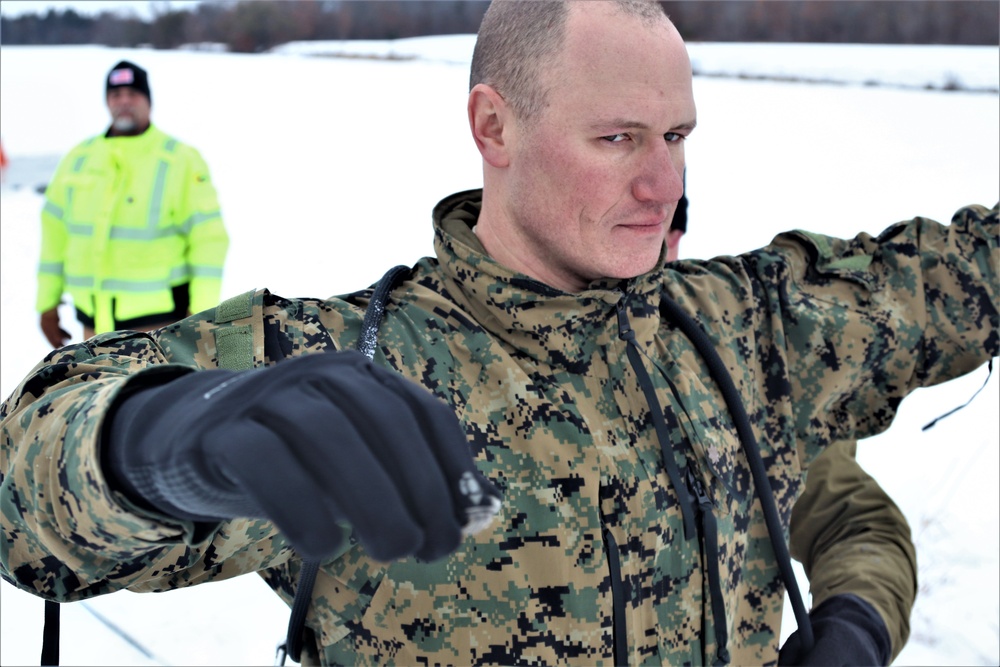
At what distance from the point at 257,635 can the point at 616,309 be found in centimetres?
234

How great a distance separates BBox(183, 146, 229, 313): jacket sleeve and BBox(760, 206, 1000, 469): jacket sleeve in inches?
113

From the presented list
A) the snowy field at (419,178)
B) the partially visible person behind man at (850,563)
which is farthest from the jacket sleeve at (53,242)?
the partially visible person behind man at (850,563)

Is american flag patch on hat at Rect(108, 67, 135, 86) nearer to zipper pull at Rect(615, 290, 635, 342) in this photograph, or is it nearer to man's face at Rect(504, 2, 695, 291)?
man's face at Rect(504, 2, 695, 291)

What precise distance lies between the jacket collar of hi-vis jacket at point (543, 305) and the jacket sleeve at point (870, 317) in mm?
339

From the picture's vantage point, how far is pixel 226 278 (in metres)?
6.81

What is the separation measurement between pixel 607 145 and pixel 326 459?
788 millimetres

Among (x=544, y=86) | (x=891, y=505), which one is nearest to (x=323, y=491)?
(x=544, y=86)

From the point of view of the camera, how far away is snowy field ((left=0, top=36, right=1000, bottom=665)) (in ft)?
11.0

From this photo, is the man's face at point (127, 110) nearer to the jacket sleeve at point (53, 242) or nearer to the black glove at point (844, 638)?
the jacket sleeve at point (53, 242)

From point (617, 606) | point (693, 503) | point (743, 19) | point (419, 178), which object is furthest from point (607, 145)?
point (419, 178)

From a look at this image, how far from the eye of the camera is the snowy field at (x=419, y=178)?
11.0 ft

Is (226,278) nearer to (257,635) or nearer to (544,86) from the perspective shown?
(257,635)

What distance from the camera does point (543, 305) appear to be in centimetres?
138

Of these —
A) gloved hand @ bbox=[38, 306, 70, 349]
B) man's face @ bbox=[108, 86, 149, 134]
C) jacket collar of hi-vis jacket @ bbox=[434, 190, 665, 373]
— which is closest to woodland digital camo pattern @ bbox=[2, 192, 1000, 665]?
jacket collar of hi-vis jacket @ bbox=[434, 190, 665, 373]
